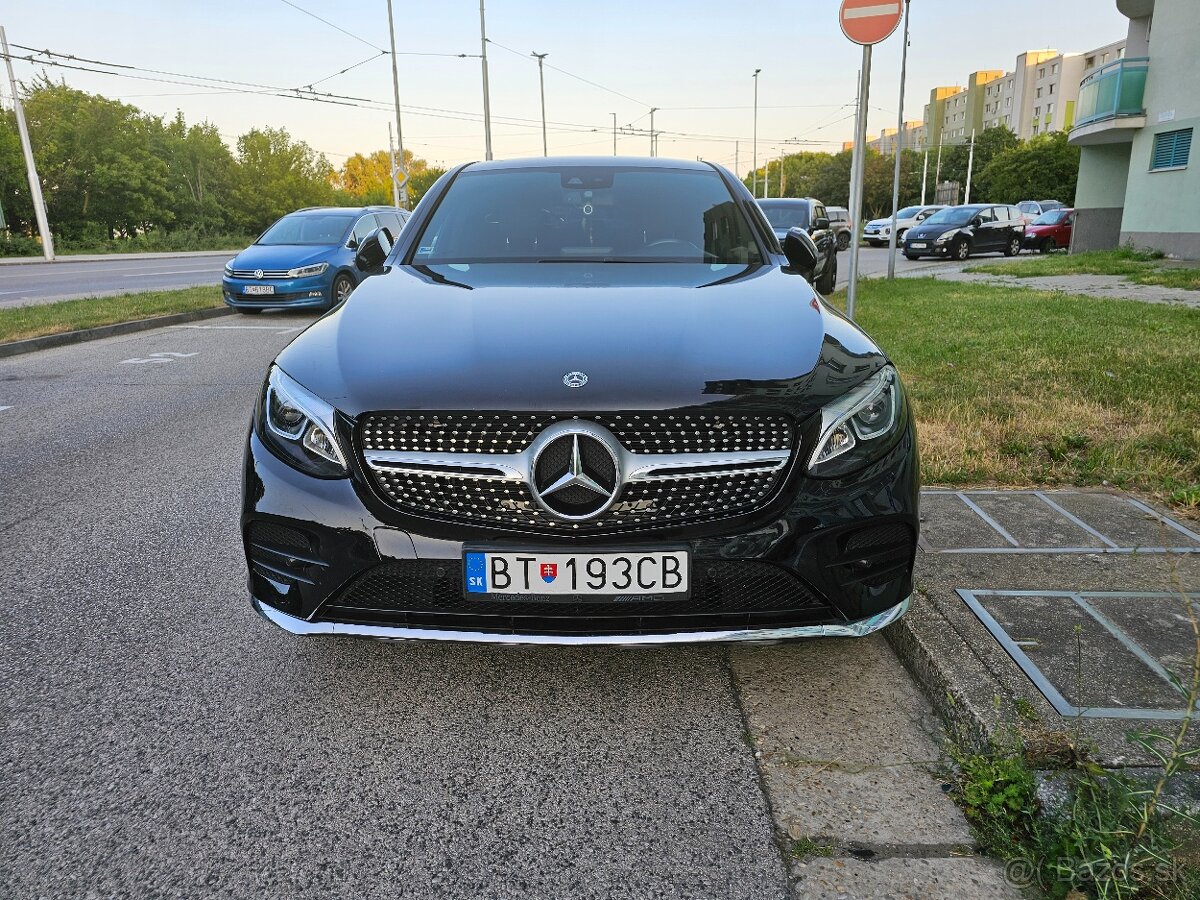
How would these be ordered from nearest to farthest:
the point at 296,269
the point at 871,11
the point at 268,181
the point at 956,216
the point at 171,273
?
the point at 871,11
the point at 296,269
the point at 171,273
the point at 956,216
the point at 268,181

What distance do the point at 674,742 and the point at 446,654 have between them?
2.74 ft

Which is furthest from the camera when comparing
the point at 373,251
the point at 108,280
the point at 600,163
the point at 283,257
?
the point at 108,280

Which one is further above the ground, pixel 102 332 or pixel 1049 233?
pixel 1049 233

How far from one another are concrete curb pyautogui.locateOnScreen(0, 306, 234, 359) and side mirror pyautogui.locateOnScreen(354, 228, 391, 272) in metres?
7.40

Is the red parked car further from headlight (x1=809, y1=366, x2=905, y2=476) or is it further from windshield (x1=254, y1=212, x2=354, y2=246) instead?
headlight (x1=809, y1=366, x2=905, y2=476)

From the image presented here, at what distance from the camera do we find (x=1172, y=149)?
19.5 m

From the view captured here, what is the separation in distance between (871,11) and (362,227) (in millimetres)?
9598

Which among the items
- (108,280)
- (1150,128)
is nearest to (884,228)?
(1150,128)

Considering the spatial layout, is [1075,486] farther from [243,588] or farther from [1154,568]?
[243,588]

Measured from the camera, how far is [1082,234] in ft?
81.7

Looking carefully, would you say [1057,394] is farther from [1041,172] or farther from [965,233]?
[1041,172]

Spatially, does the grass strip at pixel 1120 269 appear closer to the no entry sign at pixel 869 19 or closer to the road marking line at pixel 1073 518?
the no entry sign at pixel 869 19

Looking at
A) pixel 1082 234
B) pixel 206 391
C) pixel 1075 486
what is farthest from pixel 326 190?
pixel 1075 486

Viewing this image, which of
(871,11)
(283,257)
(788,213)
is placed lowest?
(283,257)
